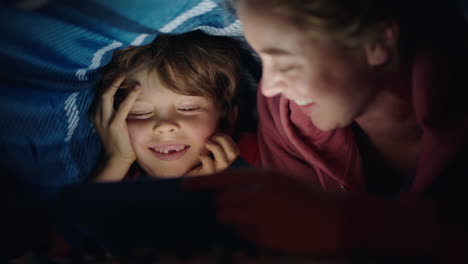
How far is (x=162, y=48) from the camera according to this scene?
45.5 inches

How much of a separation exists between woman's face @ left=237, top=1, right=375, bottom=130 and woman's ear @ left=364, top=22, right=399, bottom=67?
0.03 feet

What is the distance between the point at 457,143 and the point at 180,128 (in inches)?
26.0

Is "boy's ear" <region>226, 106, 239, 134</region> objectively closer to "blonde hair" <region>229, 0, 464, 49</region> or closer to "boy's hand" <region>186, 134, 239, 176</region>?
"boy's hand" <region>186, 134, 239, 176</region>

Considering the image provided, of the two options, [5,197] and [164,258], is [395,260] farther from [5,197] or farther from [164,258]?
[5,197]

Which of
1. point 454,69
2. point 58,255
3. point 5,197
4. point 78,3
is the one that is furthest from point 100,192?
point 454,69

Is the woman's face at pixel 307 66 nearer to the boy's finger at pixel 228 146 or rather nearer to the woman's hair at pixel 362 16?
the woman's hair at pixel 362 16

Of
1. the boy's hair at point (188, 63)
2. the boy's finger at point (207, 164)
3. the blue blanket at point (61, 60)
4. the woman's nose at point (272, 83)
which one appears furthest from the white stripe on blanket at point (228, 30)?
the boy's finger at point (207, 164)

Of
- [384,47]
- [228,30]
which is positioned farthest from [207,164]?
[384,47]

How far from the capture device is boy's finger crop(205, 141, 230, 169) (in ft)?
3.96

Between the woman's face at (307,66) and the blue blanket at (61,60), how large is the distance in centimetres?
20

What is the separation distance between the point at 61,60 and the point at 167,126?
0.32 m

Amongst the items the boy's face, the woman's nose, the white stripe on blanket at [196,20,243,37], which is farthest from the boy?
the woman's nose

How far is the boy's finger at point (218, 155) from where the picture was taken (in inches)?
47.5

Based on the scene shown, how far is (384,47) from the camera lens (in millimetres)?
744
